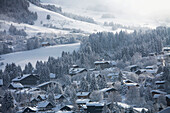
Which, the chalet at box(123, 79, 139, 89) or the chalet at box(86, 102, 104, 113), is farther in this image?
the chalet at box(123, 79, 139, 89)

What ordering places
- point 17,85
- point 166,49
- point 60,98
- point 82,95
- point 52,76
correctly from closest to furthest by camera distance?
point 82,95 → point 60,98 → point 17,85 → point 52,76 → point 166,49

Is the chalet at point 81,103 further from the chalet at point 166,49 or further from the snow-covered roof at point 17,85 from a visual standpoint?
the chalet at point 166,49

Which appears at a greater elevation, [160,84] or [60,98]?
[160,84]

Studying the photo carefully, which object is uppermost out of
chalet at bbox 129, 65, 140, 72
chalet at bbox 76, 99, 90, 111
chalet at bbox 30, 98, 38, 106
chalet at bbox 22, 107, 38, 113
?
chalet at bbox 129, 65, 140, 72

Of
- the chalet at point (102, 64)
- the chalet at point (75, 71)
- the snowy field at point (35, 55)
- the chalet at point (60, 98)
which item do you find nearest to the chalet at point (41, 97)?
the chalet at point (60, 98)

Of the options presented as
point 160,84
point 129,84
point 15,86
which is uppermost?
point 160,84

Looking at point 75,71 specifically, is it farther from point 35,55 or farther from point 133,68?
point 35,55

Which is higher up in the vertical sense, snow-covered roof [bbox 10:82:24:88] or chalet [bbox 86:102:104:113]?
chalet [bbox 86:102:104:113]

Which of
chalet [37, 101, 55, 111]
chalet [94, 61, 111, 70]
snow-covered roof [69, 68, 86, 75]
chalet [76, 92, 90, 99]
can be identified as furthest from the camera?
chalet [94, 61, 111, 70]

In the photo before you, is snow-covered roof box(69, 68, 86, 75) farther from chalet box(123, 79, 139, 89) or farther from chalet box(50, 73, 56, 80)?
chalet box(123, 79, 139, 89)

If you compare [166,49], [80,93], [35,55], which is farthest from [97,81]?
[35,55]

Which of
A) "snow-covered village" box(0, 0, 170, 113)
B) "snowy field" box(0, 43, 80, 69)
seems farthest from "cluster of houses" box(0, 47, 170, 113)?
"snowy field" box(0, 43, 80, 69)

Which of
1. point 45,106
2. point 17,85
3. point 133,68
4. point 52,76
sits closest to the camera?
point 45,106

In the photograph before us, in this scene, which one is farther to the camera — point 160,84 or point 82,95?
point 160,84
